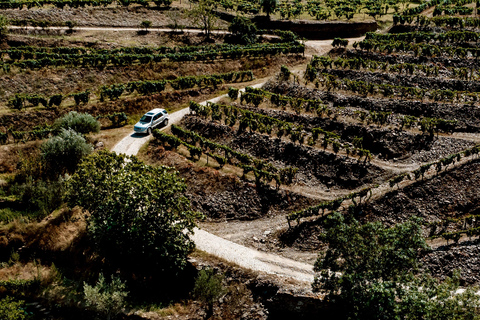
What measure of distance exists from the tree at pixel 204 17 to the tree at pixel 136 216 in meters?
47.5

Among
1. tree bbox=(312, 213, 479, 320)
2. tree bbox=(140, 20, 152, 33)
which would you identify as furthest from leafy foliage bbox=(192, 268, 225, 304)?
tree bbox=(140, 20, 152, 33)

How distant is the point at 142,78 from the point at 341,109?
2826 centimetres

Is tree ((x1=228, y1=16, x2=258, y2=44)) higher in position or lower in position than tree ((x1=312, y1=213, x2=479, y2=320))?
higher

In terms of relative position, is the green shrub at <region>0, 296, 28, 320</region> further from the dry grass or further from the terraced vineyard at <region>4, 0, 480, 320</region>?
the dry grass

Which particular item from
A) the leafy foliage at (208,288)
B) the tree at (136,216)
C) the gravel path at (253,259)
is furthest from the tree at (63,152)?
the leafy foliage at (208,288)

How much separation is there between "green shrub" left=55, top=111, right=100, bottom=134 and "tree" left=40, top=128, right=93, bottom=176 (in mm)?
3843

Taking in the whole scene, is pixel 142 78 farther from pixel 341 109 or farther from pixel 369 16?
pixel 369 16

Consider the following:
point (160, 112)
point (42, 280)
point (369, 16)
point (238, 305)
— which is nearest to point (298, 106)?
point (160, 112)

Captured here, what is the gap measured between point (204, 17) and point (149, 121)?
108 ft

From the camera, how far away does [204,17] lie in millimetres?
70625

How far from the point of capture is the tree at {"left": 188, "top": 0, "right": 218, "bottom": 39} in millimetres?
69875

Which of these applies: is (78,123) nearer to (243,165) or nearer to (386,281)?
(243,165)

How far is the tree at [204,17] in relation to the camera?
69.9 m

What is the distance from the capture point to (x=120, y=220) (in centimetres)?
2789
